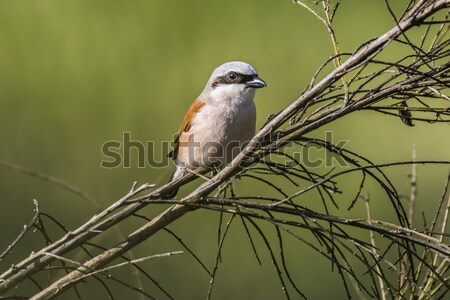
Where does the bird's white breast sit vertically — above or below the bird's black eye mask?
below

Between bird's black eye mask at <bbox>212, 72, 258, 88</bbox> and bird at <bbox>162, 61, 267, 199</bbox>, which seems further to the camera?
bird's black eye mask at <bbox>212, 72, 258, 88</bbox>

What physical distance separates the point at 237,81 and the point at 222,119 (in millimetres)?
186

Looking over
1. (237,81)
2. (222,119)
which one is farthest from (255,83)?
(222,119)

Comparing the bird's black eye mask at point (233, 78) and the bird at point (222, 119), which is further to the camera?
the bird's black eye mask at point (233, 78)

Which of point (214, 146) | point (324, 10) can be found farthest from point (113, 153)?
point (324, 10)

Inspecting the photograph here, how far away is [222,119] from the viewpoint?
266cm

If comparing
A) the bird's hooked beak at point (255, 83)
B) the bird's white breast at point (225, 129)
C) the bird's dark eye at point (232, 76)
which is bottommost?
the bird's white breast at point (225, 129)

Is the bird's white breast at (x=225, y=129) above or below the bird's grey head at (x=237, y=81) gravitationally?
below

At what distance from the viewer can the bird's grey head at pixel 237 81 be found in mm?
2725

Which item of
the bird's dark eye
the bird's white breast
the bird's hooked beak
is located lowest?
the bird's white breast

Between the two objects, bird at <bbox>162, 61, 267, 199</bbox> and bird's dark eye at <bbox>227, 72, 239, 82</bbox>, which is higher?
bird's dark eye at <bbox>227, 72, 239, 82</bbox>

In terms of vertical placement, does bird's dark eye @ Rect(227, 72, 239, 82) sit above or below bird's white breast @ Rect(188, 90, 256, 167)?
above

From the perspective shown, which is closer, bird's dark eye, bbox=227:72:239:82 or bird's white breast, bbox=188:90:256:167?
bird's white breast, bbox=188:90:256:167

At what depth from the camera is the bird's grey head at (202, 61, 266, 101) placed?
107 inches
